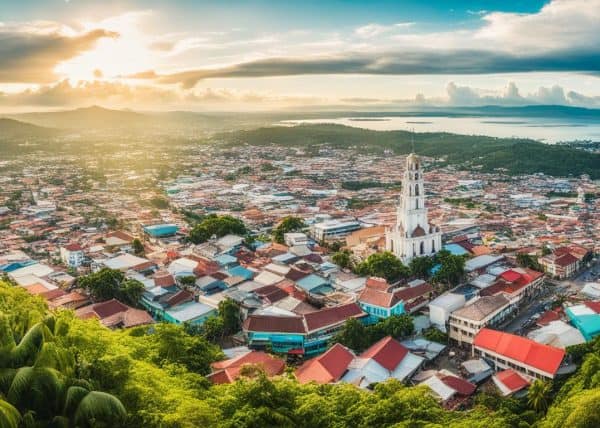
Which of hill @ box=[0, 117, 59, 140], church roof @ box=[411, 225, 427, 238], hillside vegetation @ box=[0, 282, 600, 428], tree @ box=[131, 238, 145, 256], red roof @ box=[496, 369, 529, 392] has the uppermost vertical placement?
hill @ box=[0, 117, 59, 140]

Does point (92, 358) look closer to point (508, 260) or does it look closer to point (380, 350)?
point (380, 350)

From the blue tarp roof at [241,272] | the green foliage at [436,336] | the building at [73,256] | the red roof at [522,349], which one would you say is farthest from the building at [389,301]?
the building at [73,256]

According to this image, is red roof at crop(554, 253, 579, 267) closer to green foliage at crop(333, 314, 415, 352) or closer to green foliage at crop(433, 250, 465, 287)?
green foliage at crop(433, 250, 465, 287)

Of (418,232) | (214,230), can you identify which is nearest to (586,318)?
(418,232)

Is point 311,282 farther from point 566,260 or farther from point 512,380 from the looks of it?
point 566,260

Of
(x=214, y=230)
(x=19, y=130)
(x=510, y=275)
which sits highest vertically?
(x=19, y=130)

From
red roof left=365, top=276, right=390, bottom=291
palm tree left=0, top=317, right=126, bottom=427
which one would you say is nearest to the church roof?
red roof left=365, top=276, right=390, bottom=291
